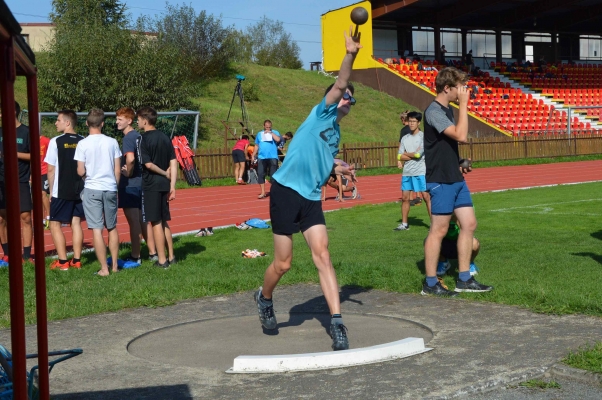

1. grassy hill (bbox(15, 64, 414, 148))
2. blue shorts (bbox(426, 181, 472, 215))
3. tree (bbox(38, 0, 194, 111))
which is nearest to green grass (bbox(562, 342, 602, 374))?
blue shorts (bbox(426, 181, 472, 215))

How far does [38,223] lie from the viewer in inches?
Result: 124

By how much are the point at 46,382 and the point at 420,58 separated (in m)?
49.3

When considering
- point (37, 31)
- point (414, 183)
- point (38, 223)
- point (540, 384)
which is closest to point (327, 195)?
point (414, 183)

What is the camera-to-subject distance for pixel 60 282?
30.9 feet

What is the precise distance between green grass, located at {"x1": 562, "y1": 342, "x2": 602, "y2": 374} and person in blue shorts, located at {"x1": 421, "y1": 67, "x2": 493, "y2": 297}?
2.41 m

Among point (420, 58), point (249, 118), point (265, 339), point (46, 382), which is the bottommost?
point (265, 339)

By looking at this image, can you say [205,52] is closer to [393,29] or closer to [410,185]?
[393,29]

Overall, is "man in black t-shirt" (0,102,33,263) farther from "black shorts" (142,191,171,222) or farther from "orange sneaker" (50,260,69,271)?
"black shorts" (142,191,171,222)

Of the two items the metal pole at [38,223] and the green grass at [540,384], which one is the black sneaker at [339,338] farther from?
the metal pole at [38,223]

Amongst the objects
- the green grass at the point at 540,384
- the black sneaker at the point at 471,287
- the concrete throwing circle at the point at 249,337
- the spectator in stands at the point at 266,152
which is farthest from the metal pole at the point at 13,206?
the spectator in stands at the point at 266,152

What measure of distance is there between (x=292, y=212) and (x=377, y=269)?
3.35 metres

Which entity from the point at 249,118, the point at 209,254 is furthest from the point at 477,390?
the point at 249,118

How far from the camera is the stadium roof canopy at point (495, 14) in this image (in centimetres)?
4732

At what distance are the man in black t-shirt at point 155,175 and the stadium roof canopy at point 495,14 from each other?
3614cm
